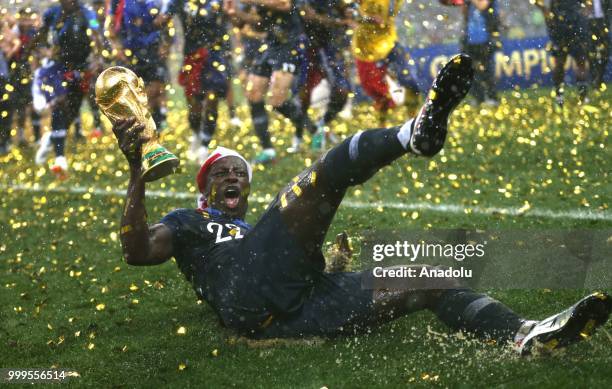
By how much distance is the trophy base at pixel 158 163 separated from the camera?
3701 millimetres

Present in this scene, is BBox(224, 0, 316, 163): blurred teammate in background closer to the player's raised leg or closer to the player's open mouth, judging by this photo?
the player's open mouth

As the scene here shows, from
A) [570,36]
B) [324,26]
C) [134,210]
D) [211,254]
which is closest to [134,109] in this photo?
[134,210]

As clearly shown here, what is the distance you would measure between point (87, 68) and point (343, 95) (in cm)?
285

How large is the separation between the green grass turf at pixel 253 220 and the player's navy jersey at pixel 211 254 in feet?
0.76

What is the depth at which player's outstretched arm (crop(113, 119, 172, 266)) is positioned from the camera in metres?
3.79

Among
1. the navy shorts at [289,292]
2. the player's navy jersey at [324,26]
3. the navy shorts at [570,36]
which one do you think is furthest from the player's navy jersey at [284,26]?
the navy shorts at [289,292]

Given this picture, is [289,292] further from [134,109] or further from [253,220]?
[253,220]

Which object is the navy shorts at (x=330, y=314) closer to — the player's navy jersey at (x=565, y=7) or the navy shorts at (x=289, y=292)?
the navy shorts at (x=289, y=292)

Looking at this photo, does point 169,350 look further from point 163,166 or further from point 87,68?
point 87,68

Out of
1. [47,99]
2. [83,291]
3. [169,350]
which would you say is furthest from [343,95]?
[169,350]

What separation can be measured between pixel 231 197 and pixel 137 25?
17.1 ft

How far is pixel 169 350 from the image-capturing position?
13.6 ft

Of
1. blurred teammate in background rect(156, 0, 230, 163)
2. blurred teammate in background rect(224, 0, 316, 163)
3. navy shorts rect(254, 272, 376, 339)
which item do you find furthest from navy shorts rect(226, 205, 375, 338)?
Result: blurred teammate in background rect(156, 0, 230, 163)

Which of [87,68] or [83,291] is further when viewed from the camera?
[87,68]
